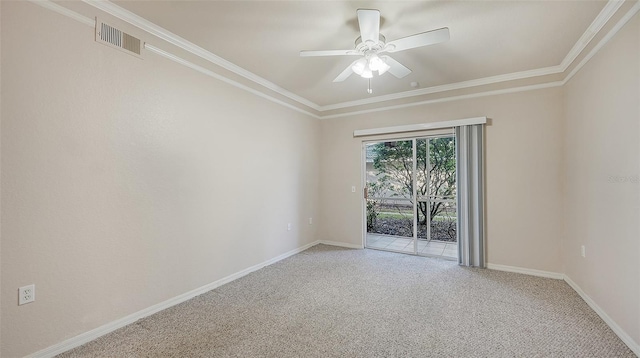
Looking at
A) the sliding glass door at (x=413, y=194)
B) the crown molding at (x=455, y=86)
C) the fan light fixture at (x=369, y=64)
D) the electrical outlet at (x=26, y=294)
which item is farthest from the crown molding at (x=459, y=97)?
the electrical outlet at (x=26, y=294)

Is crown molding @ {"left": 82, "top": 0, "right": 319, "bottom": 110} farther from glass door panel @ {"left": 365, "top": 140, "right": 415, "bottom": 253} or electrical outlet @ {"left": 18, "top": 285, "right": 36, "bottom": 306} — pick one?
glass door panel @ {"left": 365, "top": 140, "right": 415, "bottom": 253}

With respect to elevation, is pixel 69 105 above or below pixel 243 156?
above

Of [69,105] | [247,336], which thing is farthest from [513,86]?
[69,105]

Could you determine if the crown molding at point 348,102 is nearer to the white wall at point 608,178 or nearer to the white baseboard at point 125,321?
the white wall at point 608,178

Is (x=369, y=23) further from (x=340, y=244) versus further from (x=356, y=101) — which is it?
(x=340, y=244)

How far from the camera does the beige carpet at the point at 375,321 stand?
6.24 feet

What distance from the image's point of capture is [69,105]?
192cm

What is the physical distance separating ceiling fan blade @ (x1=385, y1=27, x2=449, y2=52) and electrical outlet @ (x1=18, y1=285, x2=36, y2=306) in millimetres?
3144

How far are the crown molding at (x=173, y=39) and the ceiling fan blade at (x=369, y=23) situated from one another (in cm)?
172

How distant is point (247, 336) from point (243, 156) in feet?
6.95

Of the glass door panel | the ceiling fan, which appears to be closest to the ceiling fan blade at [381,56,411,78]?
the ceiling fan

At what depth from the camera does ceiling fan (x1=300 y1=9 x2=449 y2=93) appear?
74.7 inches

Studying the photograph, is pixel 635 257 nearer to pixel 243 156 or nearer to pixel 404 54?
pixel 404 54

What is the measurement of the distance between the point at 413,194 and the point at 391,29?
2.80 m
